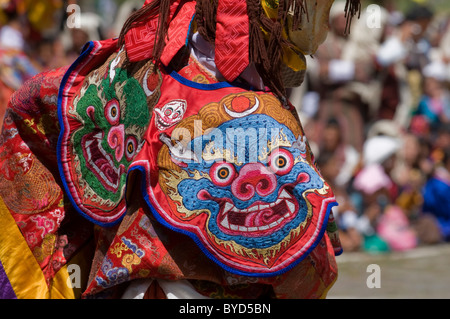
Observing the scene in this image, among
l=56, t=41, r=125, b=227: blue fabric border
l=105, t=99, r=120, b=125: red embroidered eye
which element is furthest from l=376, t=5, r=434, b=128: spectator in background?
l=105, t=99, r=120, b=125: red embroidered eye

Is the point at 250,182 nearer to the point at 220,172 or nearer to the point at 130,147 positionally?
the point at 220,172

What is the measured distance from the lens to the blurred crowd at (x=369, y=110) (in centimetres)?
664

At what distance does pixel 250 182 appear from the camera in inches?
96.9

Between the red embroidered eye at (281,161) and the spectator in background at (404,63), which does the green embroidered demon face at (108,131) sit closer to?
the red embroidered eye at (281,161)

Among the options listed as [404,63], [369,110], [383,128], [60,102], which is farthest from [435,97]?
[60,102]

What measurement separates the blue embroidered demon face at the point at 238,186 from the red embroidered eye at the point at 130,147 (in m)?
0.13

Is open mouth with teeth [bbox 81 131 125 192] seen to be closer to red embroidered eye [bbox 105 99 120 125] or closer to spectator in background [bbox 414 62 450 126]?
red embroidered eye [bbox 105 99 120 125]

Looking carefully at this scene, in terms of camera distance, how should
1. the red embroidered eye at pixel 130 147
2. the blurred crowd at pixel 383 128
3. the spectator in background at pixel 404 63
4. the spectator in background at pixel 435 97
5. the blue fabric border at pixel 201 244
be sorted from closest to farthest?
the blue fabric border at pixel 201 244
the red embroidered eye at pixel 130 147
the blurred crowd at pixel 383 128
the spectator in background at pixel 404 63
the spectator in background at pixel 435 97

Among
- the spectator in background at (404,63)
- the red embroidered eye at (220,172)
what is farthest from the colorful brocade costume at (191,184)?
the spectator in background at (404,63)

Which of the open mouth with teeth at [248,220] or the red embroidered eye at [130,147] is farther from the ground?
the red embroidered eye at [130,147]

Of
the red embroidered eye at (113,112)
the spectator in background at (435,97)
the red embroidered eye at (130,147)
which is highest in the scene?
the red embroidered eye at (113,112)

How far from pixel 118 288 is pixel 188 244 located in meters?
0.28
